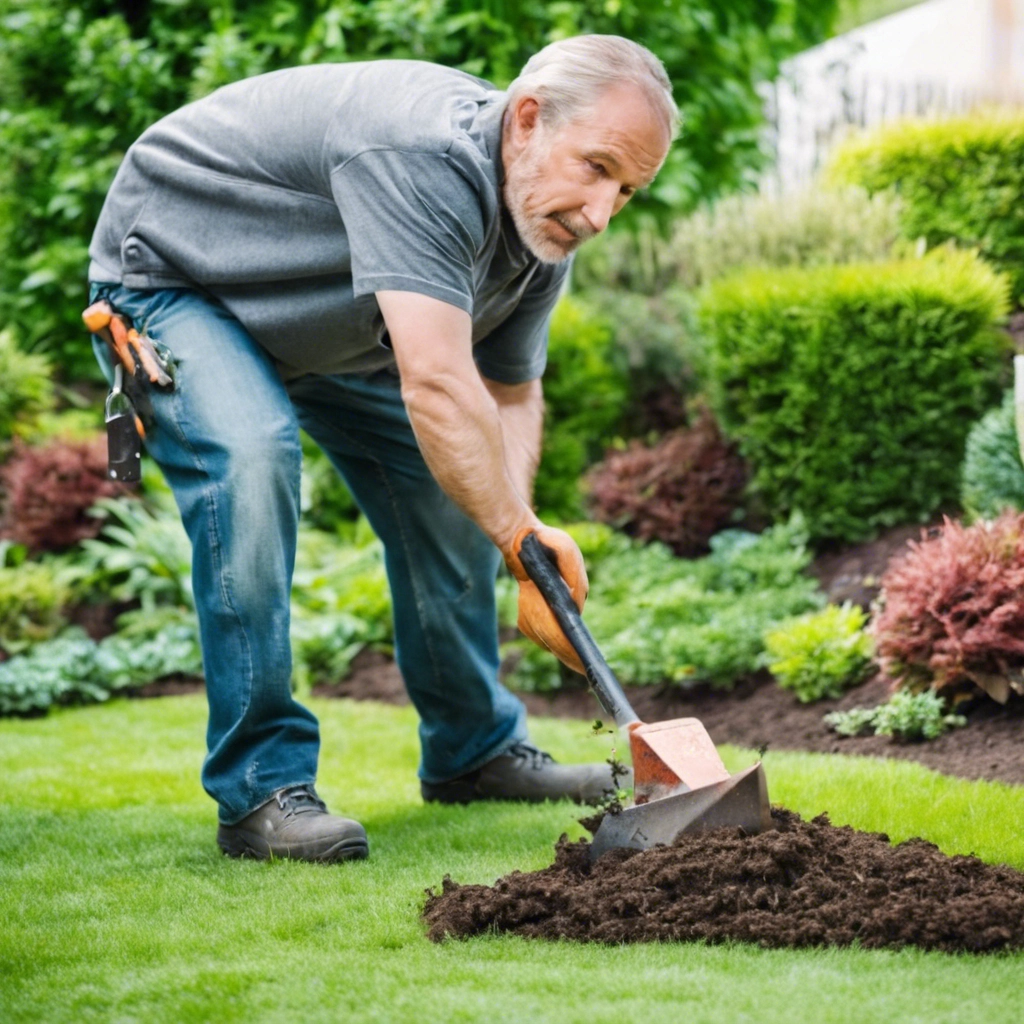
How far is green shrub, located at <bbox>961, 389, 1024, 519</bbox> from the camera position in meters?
4.95

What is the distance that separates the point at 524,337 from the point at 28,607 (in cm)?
358

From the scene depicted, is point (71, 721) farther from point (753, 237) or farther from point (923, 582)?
point (753, 237)

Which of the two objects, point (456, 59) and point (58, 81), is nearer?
point (456, 59)

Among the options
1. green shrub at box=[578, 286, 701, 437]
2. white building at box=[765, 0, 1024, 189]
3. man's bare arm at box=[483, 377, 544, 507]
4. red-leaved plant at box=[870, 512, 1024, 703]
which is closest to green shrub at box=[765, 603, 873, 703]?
red-leaved plant at box=[870, 512, 1024, 703]

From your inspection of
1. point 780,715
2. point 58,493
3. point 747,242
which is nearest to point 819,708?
point 780,715

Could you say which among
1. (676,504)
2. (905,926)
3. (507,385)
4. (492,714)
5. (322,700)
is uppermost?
(507,385)

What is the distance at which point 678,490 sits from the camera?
6.46m

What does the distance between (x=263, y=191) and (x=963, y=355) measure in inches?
133

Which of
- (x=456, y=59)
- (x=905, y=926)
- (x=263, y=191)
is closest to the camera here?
(x=905, y=926)

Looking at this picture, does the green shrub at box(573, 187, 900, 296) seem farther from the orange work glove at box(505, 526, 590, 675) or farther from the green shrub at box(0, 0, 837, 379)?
the orange work glove at box(505, 526, 590, 675)

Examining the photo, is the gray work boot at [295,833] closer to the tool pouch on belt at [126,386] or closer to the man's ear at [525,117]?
the tool pouch on belt at [126,386]

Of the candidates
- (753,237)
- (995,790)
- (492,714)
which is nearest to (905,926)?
(995,790)

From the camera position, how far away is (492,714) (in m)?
3.86

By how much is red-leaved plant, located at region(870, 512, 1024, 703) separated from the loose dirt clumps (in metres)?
1.46
